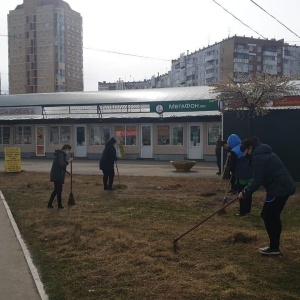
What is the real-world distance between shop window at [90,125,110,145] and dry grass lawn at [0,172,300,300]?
58.7 feet

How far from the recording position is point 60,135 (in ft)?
101

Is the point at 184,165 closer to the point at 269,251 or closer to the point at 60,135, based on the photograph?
the point at 269,251

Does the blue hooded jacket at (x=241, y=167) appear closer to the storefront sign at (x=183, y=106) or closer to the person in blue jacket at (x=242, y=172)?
the person in blue jacket at (x=242, y=172)

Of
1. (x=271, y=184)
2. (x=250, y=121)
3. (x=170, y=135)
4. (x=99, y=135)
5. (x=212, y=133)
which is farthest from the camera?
(x=99, y=135)

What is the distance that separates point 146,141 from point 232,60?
2618 inches

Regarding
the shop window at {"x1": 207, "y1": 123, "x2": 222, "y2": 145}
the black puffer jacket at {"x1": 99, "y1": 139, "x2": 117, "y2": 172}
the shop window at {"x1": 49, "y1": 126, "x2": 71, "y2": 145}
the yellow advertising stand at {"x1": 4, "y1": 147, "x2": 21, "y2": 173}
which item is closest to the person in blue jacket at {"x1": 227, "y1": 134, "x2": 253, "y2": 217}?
the black puffer jacket at {"x1": 99, "y1": 139, "x2": 117, "y2": 172}

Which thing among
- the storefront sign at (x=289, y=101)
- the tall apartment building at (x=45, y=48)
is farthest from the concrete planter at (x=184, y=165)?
the tall apartment building at (x=45, y=48)

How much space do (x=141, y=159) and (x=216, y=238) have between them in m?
21.1

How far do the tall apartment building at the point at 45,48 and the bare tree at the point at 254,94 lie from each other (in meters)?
86.8

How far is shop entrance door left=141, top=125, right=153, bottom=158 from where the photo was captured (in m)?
28.1

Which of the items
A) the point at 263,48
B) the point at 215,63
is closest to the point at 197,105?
the point at 215,63

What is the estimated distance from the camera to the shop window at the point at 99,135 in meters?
29.4

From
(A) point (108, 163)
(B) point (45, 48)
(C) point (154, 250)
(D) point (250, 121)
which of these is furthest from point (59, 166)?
(B) point (45, 48)

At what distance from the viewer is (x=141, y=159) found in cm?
2795
